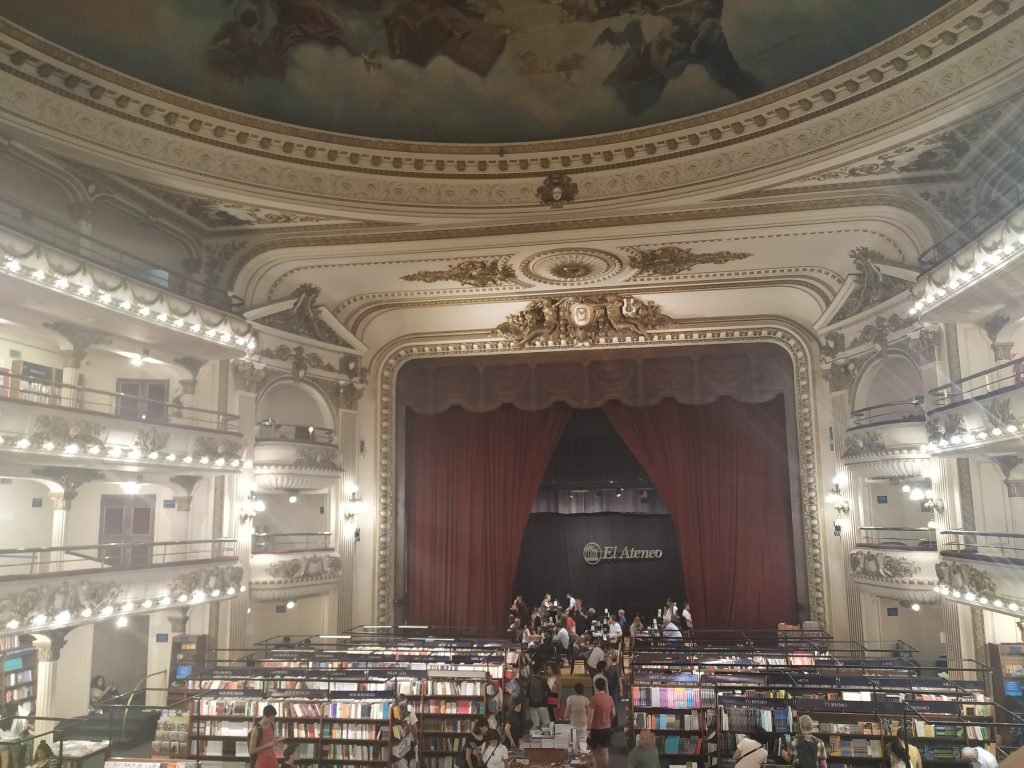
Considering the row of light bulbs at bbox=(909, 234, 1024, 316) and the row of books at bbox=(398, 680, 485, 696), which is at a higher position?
the row of light bulbs at bbox=(909, 234, 1024, 316)

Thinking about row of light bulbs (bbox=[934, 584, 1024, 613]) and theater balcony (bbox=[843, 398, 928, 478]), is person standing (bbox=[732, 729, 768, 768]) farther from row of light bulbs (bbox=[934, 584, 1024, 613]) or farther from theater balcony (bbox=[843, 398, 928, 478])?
theater balcony (bbox=[843, 398, 928, 478])

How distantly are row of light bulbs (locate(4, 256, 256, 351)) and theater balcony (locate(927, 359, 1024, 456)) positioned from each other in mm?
10073

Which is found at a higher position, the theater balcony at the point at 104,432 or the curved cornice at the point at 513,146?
the curved cornice at the point at 513,146

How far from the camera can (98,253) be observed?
9.90 meters

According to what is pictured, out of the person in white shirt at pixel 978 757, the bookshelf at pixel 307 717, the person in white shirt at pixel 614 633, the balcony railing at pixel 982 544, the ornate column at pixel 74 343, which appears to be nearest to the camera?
the person in white shirt at pixel 978 757

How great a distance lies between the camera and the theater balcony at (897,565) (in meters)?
11.3

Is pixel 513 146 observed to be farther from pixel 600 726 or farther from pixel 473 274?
pixel 600 726

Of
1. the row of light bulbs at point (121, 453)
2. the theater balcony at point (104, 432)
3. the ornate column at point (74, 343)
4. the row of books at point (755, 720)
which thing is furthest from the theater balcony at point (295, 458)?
the row of books at point (755, 720)

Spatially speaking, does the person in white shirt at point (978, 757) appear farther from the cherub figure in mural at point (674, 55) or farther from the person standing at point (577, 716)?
the cherub figure in mural at point (674, 55)

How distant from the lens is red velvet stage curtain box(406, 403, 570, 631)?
658 inches

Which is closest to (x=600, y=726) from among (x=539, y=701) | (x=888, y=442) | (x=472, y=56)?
(x=539, y=701)

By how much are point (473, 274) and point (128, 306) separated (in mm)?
6175

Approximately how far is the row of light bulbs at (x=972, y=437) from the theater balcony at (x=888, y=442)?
1.64 meters

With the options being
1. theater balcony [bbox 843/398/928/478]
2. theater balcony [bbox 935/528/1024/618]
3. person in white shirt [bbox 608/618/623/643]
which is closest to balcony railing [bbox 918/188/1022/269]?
theater balcony [bbox 843/398/928/478]
